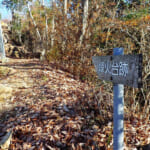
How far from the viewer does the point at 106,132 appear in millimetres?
2670

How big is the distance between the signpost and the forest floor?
90 centimetres

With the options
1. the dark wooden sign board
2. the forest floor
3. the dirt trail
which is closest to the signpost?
the dark wooden sign board

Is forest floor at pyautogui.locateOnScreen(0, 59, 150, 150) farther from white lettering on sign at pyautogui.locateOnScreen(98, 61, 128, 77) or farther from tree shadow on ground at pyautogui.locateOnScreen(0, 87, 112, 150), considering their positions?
white lettering on sign at pyautogui.locateOnScreen(98, 61, 128, 77)

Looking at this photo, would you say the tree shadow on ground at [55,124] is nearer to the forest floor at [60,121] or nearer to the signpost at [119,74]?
the forest floor at [60,121]

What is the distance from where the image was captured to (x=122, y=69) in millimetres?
1541

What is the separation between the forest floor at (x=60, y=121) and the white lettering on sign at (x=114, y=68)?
1384mm

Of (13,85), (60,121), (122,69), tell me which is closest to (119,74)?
(122,69)

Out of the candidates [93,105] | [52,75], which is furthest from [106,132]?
[52,75]

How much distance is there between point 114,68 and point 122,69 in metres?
0.13

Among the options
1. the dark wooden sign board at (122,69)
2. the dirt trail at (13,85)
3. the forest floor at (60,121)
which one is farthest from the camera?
the dirt trail at (13,85)

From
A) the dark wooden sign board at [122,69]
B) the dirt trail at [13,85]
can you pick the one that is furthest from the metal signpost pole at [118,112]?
the dirt trail at [13,85]

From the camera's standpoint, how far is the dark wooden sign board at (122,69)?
54.2 inches

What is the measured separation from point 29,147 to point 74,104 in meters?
1.48

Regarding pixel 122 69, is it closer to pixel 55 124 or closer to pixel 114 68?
pixel 114 68
